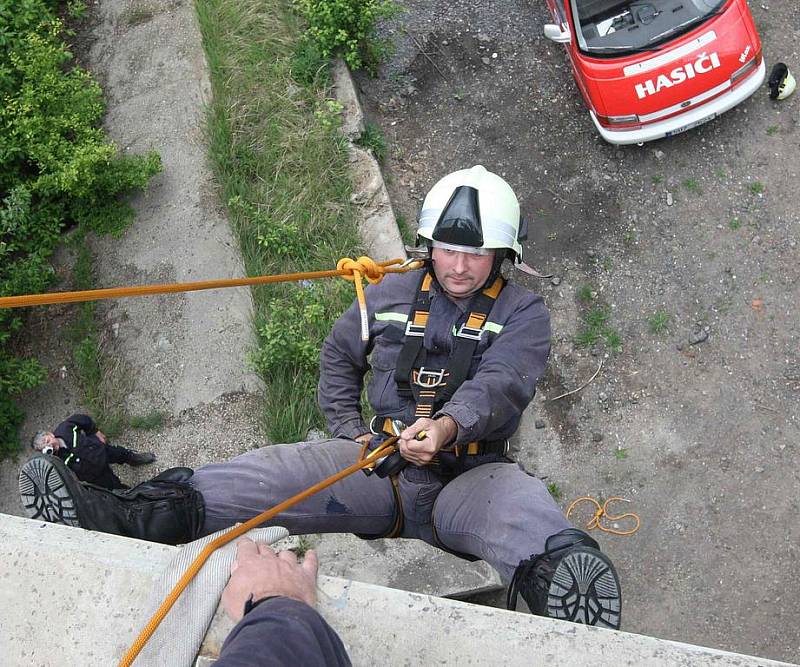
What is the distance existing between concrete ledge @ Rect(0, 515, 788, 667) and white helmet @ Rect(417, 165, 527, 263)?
1.39m

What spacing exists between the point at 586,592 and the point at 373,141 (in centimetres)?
412

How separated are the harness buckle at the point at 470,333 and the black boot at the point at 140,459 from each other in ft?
8.51

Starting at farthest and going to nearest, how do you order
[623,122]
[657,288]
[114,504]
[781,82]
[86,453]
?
→ [781,82], [623,122], [657,288], [86,453], [114,504]

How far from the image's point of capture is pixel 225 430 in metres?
4.92

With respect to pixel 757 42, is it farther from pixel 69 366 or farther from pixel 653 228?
pixel 69 366

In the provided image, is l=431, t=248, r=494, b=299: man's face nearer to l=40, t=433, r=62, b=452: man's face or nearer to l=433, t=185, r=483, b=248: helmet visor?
l=433, t=185, r=483, b=248: helmet visor

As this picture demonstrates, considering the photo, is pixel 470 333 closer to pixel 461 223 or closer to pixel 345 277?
pixel 461 223

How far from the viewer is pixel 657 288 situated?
214 inches

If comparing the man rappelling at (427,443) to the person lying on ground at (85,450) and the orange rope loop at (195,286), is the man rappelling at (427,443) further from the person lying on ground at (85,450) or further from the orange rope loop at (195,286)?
the person lying on ground at (85,450)

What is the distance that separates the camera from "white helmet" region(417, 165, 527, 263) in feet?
10.1

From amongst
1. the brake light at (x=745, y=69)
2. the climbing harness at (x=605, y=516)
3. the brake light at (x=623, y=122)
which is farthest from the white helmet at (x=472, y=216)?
the brake light at (x=745, y=69)

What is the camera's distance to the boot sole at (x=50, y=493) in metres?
2.78

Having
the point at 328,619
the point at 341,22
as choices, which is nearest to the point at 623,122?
the point at 341,22

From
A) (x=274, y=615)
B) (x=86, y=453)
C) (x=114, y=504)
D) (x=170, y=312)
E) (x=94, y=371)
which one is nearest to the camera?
(x=274, y=615)
